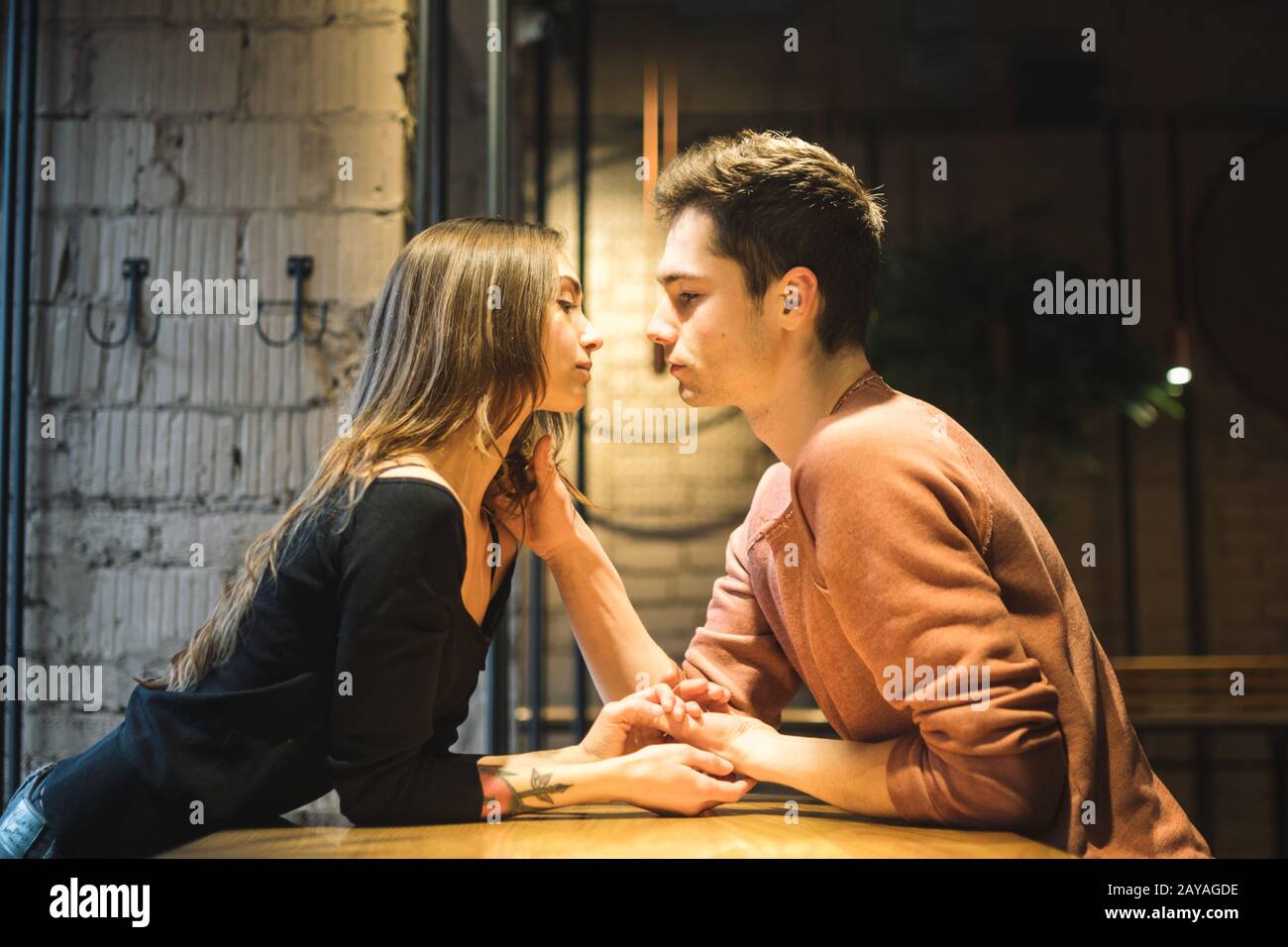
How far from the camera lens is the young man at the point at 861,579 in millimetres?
1185

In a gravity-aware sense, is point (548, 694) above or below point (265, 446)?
below

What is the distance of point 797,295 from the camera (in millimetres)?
1389

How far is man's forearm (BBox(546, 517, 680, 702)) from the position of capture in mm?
1587

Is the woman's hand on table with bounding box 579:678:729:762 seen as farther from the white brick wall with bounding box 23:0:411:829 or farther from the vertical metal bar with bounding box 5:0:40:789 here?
the vertical metal bar with bounding box 5:0:40:789

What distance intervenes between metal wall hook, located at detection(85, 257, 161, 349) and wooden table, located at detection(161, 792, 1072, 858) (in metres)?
0.99

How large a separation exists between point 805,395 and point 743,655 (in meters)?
0.41

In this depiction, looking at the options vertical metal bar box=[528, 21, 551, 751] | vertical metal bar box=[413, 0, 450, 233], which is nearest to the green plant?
vertical metal bar box=[528, 21, 551, 751]

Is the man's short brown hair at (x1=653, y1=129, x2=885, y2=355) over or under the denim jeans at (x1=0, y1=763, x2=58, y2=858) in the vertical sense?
A: over

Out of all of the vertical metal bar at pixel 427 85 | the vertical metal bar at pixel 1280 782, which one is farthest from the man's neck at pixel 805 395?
the vertical metal bar at pixel 1280 782

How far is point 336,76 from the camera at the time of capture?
6.26 feet

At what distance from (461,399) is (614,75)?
3.66 meters
